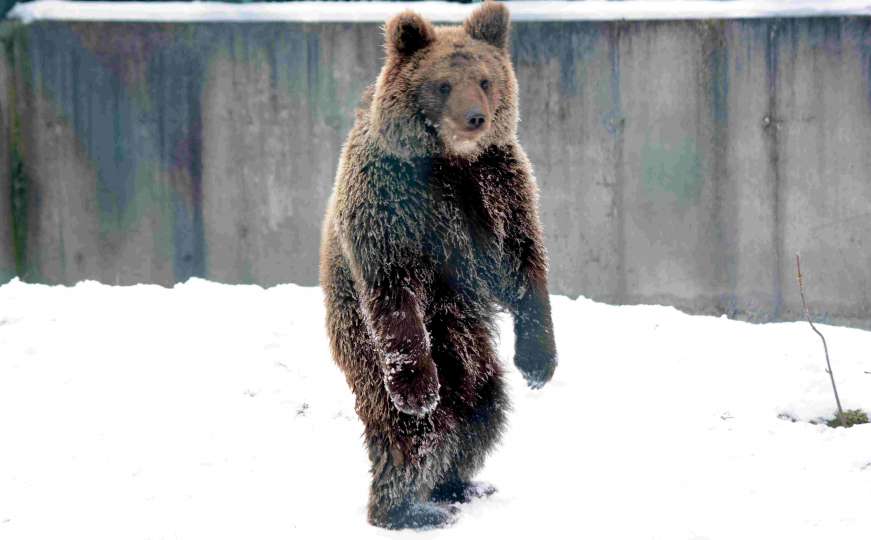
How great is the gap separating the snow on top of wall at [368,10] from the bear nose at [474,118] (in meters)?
4.40

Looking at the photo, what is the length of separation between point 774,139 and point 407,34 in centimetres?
461

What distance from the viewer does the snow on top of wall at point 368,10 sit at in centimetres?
840

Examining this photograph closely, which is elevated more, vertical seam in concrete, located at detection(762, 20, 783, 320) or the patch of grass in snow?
vertical seam in concrete, located at detection(762, 20, 783, 320)

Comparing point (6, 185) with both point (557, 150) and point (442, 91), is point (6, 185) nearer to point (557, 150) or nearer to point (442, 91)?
point (557, 150)

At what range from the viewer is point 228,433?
19.1ft

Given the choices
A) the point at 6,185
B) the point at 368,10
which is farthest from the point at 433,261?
the point at 6,185

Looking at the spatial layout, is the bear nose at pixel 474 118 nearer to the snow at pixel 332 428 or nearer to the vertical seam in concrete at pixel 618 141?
the snow at pixel 332 428

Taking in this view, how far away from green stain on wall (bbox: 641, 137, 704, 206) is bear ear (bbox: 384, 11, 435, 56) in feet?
13.7

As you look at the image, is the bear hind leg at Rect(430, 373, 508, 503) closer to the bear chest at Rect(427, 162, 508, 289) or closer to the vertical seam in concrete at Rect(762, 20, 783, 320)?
the bear chest at Rect(427, 162, 508, 289)

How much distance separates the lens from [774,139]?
27.5 ft

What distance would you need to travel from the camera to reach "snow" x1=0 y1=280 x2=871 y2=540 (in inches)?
192

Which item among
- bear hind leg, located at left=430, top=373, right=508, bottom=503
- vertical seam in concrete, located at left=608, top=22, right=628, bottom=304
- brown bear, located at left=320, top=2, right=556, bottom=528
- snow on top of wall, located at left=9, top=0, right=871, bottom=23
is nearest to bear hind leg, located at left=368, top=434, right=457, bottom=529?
brown bear, located at left=320, top=2, right=556, bottom=528

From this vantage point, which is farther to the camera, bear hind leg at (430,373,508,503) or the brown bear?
bear hind leg at (430,373,508,503)

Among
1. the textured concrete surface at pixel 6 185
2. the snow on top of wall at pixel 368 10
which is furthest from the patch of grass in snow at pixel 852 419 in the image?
the textured concrete surface at pixel 6 185
